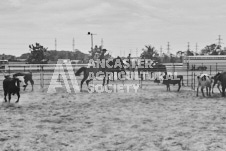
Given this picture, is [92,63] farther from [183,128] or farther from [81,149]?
[81,149]

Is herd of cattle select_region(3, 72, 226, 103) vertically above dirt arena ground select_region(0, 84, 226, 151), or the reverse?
herd of cattle select_region(3, 72, 226, 103)

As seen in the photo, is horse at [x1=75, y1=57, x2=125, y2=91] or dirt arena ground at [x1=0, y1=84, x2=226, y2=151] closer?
dirt arena ground at [x1=0, y1=84, x2=226, y2=151]

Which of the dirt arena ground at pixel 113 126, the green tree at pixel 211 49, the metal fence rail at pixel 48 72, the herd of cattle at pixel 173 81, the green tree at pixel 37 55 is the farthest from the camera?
the green tree at pixel 211 49

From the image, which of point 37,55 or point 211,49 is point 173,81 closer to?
point 37,55

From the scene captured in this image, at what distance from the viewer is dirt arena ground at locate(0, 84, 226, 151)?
4.53 meters

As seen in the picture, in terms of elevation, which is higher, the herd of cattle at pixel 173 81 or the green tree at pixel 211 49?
the green tree at pixel 211 49

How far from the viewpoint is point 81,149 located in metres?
4.35

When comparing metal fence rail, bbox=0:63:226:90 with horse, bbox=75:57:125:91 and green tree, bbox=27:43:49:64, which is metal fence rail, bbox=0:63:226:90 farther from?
green tree, bbox=27:43:49:64

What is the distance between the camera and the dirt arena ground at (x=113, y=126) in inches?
178

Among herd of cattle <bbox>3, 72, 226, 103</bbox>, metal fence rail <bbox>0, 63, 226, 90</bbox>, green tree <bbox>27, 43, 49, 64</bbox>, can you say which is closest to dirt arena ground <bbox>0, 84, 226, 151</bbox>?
herd of cattle <bbox>3, 72, 226, 103</bbox>

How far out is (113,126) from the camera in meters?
5.79

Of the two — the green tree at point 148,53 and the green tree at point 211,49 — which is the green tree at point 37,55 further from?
the green tree at point 211,49

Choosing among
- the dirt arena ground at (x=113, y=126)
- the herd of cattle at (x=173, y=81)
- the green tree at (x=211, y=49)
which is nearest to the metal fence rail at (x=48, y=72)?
the herd of cattle at (x=173, y=81)

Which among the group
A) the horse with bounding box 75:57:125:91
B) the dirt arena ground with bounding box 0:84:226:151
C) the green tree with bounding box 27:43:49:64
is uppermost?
the green tree with bounding box 27:43:49:64
